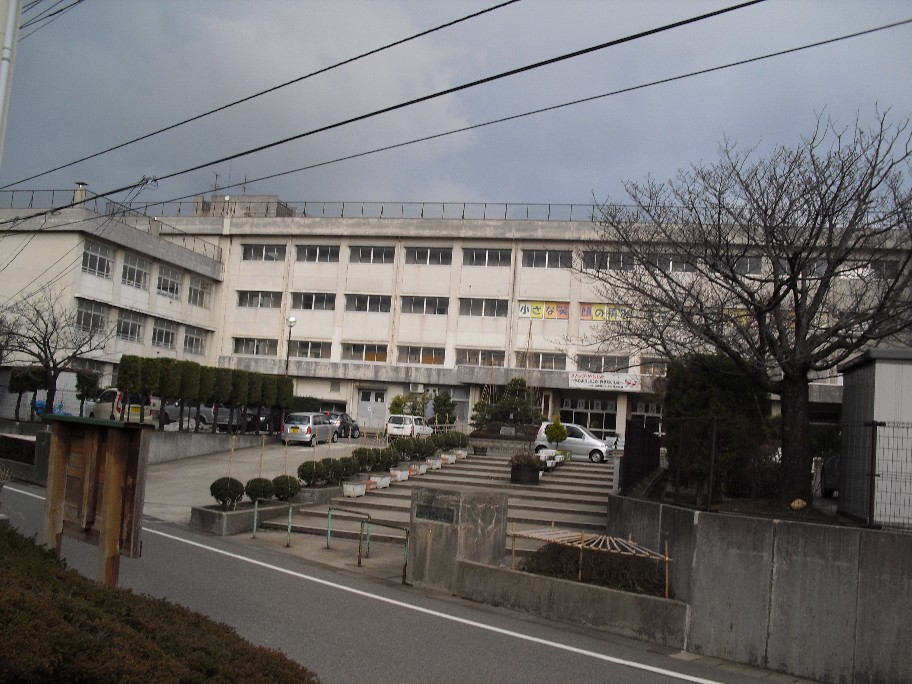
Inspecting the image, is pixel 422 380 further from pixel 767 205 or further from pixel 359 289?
pixel 767 205

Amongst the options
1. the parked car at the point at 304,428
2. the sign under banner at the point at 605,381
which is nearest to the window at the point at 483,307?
the sign under banner at the point at 605,381

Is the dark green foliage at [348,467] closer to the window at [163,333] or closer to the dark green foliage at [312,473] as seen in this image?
the dark green foliage at [312,473]

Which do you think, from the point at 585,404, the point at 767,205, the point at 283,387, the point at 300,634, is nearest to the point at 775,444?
the point at 767,205

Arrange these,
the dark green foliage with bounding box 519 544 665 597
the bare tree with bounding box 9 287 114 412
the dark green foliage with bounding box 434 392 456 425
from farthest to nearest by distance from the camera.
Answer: the dark green foliage with bounding box 434 392 456 425, the bare tree with bounding box 9 287 114 412, the dark green foliage with bounding box 519 544 665 597

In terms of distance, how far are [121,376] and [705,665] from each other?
24.7m

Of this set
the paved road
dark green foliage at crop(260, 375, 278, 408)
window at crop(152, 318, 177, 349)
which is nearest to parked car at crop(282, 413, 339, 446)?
dark green foliage at crop(260, 375, 278, 408)

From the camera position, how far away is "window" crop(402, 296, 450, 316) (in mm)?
55594

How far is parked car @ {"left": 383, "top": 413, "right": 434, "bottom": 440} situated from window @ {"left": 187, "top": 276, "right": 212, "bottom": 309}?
21786 mm

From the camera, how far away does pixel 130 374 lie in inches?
1160

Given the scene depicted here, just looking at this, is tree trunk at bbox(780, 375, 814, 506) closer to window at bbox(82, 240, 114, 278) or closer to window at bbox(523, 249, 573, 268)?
window at bbox(523, 249, 573, 268)

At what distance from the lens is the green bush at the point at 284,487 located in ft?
66.6

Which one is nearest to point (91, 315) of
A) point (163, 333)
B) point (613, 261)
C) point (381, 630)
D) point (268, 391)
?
point (163, 333)

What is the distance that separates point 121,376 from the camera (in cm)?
2950

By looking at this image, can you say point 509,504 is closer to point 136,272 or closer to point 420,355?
point 420,355
